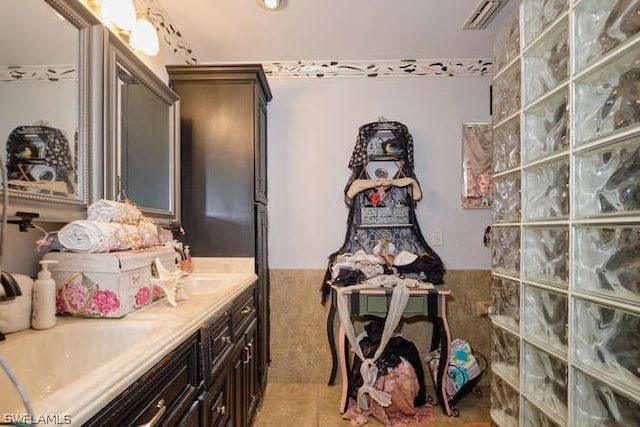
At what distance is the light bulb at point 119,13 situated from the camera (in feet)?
4.29

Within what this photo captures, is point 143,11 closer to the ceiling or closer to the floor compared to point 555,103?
closer to the ceiling

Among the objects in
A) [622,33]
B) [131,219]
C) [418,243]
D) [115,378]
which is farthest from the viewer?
[418,243]

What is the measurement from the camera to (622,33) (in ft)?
2.72

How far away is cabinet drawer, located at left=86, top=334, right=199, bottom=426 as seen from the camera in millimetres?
626

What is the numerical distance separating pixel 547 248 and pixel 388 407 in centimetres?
149

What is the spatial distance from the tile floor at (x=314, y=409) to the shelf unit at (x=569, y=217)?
85 cm

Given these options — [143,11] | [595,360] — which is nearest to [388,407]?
[595,360]

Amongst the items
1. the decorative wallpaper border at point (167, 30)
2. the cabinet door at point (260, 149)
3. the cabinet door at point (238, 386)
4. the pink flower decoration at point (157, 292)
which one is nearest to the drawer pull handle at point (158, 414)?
the pink flower decoration at point (157, 292)

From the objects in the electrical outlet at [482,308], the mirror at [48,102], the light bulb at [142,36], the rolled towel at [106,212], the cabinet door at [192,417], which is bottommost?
the electrical outlet at [482,308]

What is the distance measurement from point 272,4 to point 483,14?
4.21 ft

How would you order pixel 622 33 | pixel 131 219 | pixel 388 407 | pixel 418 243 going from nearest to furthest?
pixel 622 33 → pixel 131 219 → pixel 388 407 → pixel 418 243

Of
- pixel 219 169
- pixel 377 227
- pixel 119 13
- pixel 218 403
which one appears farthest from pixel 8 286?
pixel 377 227

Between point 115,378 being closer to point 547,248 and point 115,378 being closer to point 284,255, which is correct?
point 547,248

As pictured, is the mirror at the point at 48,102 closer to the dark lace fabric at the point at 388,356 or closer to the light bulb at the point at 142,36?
the light bulb at the point at 142,36
